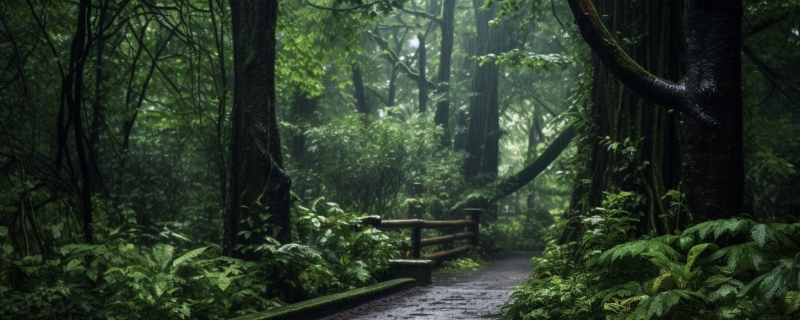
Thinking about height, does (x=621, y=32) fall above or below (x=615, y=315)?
above

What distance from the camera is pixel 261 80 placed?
9.99m

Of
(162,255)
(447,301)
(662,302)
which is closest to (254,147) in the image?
(162,255)

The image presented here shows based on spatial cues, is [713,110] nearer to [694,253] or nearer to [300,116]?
[694,253]

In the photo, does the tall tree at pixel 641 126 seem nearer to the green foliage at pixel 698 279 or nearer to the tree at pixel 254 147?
the green foliage at pixel 698 279

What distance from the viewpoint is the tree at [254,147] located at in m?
9.59

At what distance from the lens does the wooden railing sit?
14272 millimetres

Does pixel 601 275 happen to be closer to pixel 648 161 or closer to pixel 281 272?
pixel 648 161

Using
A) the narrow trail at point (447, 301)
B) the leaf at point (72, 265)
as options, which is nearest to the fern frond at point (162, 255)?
the leaf at point (72, 265)

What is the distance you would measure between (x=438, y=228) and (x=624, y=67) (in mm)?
12387

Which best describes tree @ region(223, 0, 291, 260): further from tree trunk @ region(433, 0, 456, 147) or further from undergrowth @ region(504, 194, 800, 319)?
tree trunk @ region(433, 0, 456, 147)

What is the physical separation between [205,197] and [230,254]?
809 centimetres

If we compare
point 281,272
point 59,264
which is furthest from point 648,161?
point 59,264

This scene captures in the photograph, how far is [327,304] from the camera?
8.68m

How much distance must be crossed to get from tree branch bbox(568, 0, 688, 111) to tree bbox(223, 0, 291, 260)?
4.43 meters
